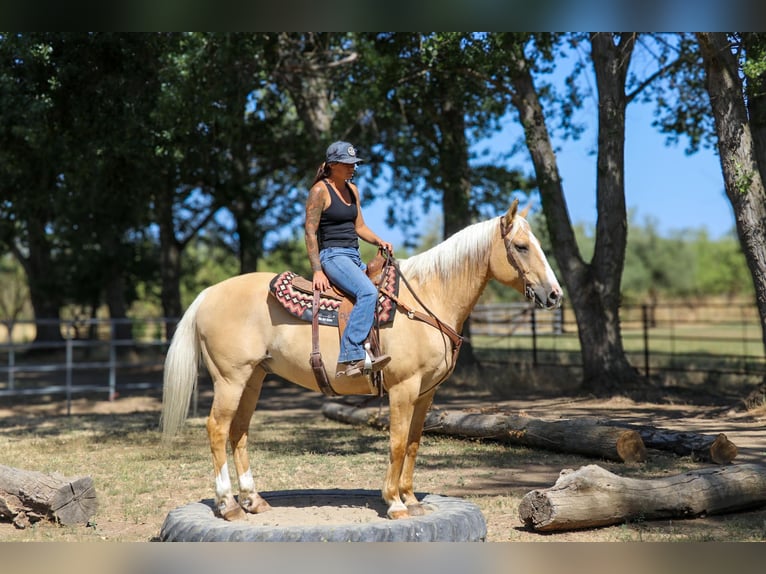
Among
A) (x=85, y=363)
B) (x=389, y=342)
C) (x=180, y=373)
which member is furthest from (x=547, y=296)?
(x=85, y=363)

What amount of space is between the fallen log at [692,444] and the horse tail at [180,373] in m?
4.39

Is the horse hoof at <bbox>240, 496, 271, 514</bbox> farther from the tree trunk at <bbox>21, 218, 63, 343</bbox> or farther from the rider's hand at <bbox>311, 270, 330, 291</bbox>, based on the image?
the tree trunk at <bbox>21, 218, 63, 343</bbox>

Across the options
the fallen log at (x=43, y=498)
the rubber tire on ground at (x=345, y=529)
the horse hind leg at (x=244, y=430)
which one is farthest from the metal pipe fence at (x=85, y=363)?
the rubber tire on ground at (x=345, y=529)

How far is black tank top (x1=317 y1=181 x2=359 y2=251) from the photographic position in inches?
208

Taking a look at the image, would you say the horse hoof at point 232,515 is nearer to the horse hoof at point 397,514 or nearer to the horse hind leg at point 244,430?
the horse hind leg at point 244,430

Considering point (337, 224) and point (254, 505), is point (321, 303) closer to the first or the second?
point (337, 224)

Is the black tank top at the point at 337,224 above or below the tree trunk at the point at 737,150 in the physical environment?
below

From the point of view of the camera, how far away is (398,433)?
200 inches

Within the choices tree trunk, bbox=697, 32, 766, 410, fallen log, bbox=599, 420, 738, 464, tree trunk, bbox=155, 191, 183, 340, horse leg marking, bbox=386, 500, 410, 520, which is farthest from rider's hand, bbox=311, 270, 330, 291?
tree trunk, bbox=155, 191, 183, 340

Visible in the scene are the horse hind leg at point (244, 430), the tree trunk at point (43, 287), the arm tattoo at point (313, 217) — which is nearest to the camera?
the arm tattoo at point (313, 217)

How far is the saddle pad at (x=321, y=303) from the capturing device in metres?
5.21

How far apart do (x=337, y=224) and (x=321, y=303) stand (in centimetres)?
57

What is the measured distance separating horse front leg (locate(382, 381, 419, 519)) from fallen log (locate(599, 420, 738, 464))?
11.5 ft
